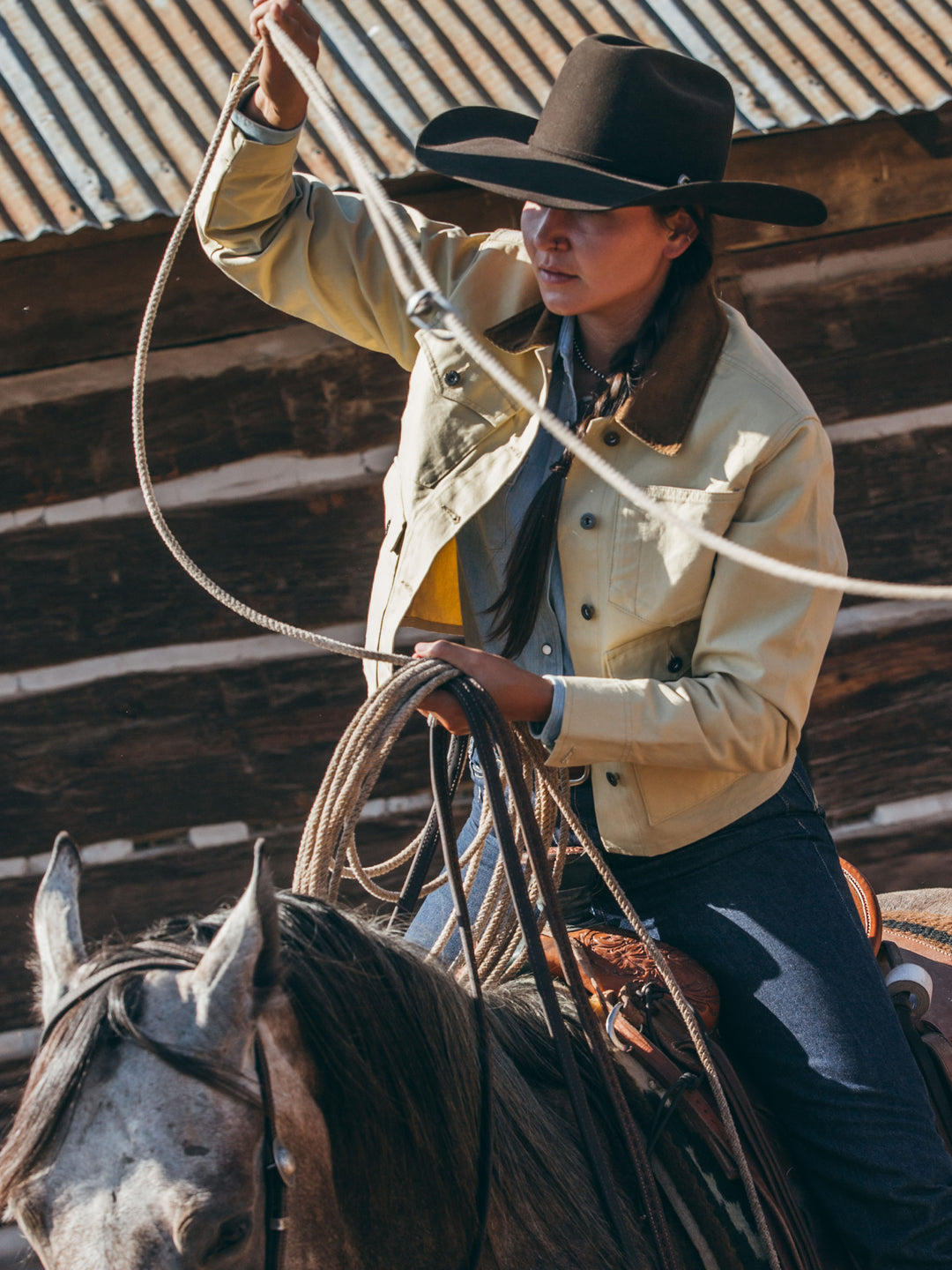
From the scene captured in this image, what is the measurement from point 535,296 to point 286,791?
2.17m

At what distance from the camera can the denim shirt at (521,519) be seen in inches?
73.0

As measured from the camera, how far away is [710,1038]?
1721 mm

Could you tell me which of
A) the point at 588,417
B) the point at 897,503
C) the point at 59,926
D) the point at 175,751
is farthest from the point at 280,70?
the point at 897,503

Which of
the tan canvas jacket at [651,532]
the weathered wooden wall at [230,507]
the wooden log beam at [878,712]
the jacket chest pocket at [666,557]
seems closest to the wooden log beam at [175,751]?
the weathered wooden wall at [230,507]

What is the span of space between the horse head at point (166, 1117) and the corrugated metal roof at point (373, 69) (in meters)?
2.38

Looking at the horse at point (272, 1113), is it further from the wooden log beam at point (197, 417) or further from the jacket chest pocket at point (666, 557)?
the wooden log beam at point (197, 417)

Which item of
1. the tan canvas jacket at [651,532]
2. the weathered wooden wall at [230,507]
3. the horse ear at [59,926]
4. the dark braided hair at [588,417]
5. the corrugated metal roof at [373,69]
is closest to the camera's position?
the horse ear at [59,926]

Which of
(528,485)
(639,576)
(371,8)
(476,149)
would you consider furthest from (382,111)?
(639,576)

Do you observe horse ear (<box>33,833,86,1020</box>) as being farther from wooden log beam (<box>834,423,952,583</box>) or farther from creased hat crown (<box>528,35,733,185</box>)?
wooden log beam (<box>834,423,952,583</box>)

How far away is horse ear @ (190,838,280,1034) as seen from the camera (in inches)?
44.5

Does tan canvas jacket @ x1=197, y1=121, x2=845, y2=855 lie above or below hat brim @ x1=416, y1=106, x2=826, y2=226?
below

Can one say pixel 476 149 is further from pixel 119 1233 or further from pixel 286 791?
pixel 286 791

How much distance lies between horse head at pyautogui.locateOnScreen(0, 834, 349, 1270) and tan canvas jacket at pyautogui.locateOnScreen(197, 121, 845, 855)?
622 mm

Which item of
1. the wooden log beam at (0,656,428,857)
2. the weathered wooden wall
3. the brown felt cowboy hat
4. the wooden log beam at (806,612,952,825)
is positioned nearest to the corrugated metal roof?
the weathered wooden wall
